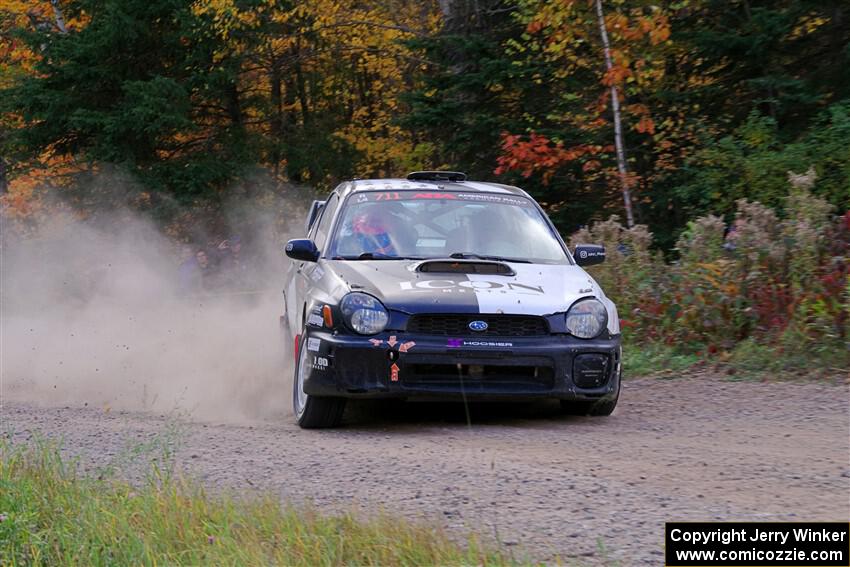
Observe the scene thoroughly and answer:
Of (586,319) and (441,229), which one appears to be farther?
(441,229)

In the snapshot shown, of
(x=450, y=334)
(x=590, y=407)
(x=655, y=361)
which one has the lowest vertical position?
(x=655, y=361)

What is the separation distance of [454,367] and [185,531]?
2950mm

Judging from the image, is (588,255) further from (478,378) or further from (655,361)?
(655,361)

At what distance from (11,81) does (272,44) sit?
30.6ft

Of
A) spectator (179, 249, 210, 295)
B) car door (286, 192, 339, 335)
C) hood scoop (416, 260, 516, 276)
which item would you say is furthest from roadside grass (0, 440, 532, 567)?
spectator (179, 249, 210, 295)

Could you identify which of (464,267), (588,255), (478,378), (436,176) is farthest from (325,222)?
(478,378)

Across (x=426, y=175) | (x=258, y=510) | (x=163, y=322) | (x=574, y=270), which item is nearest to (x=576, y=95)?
(x=163, y=322)

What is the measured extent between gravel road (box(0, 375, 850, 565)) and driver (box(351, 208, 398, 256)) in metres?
1.28

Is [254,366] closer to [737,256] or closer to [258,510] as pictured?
[737,256]

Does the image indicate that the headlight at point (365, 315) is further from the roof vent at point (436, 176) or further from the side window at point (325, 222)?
the roof vent at point (436, 176)

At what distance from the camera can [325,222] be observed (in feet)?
32.5

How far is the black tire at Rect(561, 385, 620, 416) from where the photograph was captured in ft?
27.1

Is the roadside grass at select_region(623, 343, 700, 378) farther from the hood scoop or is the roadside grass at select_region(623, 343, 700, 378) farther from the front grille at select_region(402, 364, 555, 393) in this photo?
the front grille at select_region(402, 364, 555, 393)

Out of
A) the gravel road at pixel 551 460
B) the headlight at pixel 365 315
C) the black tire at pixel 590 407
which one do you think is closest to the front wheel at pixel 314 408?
the gravel road at pixel 551 460
